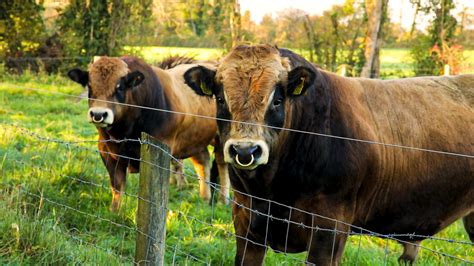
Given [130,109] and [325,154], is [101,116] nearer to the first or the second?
[130,109]

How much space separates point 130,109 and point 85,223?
2.37m

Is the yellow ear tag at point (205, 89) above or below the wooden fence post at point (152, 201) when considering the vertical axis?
above

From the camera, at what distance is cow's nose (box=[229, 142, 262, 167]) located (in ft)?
12.3

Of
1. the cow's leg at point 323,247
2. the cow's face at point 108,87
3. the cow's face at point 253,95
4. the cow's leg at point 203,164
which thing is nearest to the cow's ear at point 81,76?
the cow's face at point 108,87

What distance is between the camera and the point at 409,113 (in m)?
5.14

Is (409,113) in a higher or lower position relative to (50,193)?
higher

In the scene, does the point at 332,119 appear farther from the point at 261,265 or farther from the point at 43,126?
the point at 43,126

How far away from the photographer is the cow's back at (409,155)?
15.6 ft

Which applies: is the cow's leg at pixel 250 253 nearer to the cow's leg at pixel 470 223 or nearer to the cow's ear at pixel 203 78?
the cow's ear at pixel 203 78

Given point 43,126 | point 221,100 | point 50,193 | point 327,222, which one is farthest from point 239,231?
point 43,126

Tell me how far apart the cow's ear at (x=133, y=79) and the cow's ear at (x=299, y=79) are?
4.06 m

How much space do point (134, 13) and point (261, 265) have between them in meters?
20.4

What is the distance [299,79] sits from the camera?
4262 millimetres

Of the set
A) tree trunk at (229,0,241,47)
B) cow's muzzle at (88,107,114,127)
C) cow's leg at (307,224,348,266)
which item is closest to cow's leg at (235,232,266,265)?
cow's leg at (307,224,348,266)
